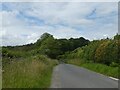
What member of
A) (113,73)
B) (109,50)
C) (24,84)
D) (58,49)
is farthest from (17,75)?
(58,49)

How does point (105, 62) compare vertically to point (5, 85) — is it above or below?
below

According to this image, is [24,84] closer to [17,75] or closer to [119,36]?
[17,75]

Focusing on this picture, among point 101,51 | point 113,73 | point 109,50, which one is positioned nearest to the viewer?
point 113,73

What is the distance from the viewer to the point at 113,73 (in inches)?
1020

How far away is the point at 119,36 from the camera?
112 feet

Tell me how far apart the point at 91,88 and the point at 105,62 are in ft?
66.1

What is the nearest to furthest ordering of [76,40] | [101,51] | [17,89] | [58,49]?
[17,89], [101,51], [58,49], [76,40]

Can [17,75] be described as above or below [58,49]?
above

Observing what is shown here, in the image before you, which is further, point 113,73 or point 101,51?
point 101,51

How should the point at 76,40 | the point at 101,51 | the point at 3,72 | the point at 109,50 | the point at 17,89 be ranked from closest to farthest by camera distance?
the point at 17,89, the point at 3,72, the point at 109,50, the point at 101,51, the point at 76,40

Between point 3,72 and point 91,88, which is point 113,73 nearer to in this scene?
point 91,88

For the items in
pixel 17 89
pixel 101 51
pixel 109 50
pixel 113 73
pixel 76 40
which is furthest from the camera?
pixel 76 40

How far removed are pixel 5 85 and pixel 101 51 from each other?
24599 mm

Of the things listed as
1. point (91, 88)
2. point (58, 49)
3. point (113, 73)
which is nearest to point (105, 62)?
point (113, 73)
